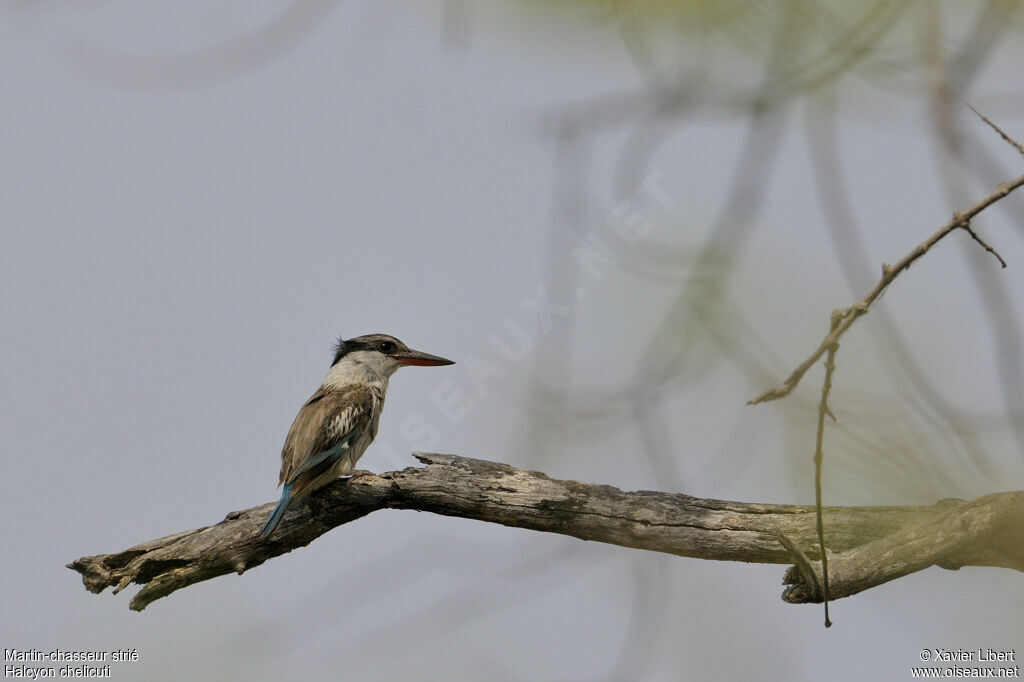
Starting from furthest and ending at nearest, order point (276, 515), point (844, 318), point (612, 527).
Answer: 1. point (276, 515)
2. point (612, 527)
3. point (844, 318)

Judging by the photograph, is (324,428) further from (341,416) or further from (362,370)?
(362,370)

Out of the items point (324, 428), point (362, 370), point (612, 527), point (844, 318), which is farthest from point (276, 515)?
point (844, 318)

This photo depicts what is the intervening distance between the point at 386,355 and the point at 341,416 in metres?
0.92

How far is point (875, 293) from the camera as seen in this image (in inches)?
86.6

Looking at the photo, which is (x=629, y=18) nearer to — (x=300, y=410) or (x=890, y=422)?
(x=890, y=422)

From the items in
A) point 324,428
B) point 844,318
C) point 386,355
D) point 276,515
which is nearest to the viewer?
point 844,318

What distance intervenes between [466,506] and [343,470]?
94 centimetres

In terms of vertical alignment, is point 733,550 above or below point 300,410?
below

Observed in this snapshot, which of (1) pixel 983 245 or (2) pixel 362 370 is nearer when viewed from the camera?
(1) pixel 983 245

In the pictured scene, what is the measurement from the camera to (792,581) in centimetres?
318

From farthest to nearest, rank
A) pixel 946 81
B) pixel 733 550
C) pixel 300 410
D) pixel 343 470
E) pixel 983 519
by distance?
pixel 300 410 < pixel 343 470 < pixel 733 550 < pixel 983 519 < pixel 946 81

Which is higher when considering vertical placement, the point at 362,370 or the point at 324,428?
the point at 362,370

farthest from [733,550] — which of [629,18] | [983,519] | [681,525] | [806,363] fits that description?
[629,18]

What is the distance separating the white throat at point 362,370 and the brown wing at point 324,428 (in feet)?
0.41
